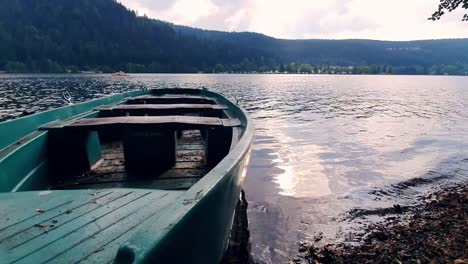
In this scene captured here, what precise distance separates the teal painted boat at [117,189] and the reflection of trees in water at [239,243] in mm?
2060

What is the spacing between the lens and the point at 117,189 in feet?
12.7

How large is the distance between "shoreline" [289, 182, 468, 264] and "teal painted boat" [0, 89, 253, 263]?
3347 mm

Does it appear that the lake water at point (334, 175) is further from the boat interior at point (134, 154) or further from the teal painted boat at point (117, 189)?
the teal painted boat at point (117, 189)

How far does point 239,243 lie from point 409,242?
13.1 ft

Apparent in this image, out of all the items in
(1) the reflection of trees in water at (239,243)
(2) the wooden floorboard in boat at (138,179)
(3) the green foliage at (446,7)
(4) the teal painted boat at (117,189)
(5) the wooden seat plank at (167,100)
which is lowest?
(1) the reflection of trees in water at (239,243)

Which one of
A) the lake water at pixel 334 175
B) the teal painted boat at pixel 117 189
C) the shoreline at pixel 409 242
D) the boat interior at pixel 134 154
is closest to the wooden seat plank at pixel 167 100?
the teal painted boat at pixel 117 189

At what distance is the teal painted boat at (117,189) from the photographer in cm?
244

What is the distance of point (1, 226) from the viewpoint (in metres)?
2.94

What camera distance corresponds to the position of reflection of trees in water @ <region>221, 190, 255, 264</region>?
279 inches

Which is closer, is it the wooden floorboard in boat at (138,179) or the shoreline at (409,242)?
the wooden floorboard in boat at (138,179)

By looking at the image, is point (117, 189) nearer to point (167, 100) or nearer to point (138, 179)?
point (138, 179)

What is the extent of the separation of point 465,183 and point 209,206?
1326cm

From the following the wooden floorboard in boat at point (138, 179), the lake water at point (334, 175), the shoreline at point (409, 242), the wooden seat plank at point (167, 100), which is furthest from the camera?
the wooden seat plank at point (167, 100)

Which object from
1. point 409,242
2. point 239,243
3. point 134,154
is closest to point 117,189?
point 134,154
